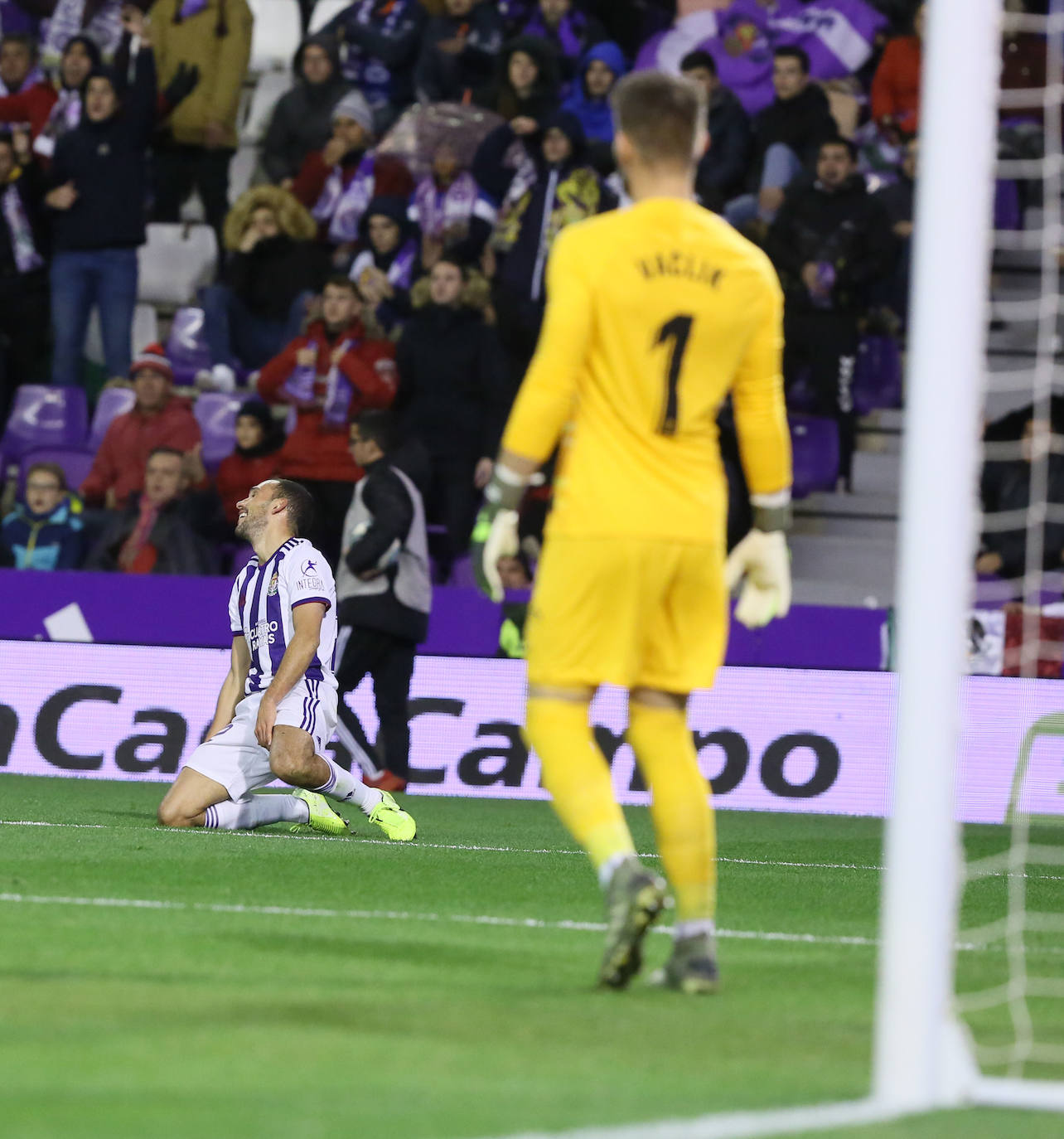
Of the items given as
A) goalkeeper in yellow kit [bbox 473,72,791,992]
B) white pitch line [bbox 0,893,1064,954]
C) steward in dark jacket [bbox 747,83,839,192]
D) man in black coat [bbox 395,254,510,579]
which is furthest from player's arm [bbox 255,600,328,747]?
steward in dark jacket [bbox 747,83,839,192]

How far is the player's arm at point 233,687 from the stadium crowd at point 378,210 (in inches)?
197

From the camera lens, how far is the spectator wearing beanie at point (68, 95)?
17.6m

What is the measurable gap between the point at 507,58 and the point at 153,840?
9.30 m

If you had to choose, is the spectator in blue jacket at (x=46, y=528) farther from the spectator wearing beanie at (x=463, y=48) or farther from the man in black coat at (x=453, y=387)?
the spectator wearing beanie at (x=463, y=48)

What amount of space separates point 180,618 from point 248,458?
59.5 inches

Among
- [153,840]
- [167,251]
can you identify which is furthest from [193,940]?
[167,251]

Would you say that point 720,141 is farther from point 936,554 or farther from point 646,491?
point 936,554

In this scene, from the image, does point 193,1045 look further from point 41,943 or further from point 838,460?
point 838,460

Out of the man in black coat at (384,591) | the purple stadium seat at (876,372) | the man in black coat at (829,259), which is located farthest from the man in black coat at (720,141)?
the man in black coat at (384,591)

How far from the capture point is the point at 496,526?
18.3 feet

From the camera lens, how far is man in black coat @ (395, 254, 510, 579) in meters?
15.9

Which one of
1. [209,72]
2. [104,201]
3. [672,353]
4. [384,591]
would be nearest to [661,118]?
[672,353]

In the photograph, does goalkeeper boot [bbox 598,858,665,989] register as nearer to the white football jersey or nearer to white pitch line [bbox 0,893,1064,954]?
white pitch line [bbox 0,893,1064,954]

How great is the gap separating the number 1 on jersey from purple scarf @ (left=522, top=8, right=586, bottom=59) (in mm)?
12843
